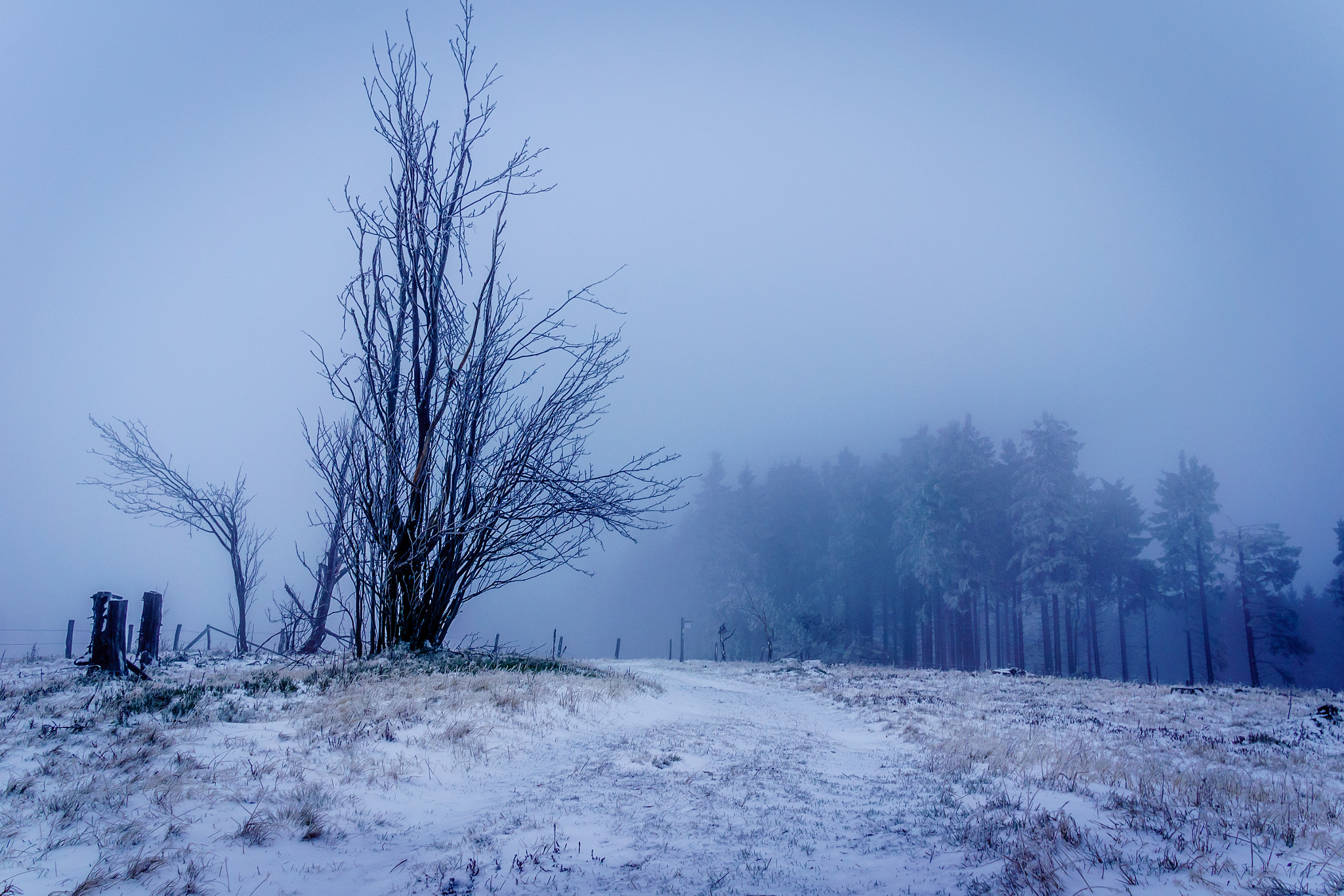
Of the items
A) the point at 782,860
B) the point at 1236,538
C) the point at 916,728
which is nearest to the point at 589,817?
the point at 782,860

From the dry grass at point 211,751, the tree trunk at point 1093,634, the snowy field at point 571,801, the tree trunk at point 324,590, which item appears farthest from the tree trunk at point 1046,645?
the dry grass at point 211,751

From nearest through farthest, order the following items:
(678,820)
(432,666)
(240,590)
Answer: (678,820) < (432,666) < (240,590)

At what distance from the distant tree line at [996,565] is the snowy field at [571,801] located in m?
27.2

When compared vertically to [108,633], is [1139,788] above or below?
below

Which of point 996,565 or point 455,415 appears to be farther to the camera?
point 996,565

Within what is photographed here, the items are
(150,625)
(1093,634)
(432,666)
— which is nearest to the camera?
(432,666)

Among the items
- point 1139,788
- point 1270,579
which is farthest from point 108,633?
point 1270,579

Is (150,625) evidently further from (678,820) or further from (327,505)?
(678,820)

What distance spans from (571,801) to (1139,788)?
13.1 ft

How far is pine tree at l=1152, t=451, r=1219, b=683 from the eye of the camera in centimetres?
3709

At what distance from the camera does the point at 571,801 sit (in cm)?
432

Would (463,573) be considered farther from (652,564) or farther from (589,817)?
(652,564)

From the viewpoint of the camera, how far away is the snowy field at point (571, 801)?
2.86 meters

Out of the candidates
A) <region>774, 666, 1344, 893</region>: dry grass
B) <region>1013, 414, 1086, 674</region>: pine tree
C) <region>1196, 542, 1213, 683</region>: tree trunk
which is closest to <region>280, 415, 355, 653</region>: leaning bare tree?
<region>774, 666, 1344, 893</region>: dry grass
